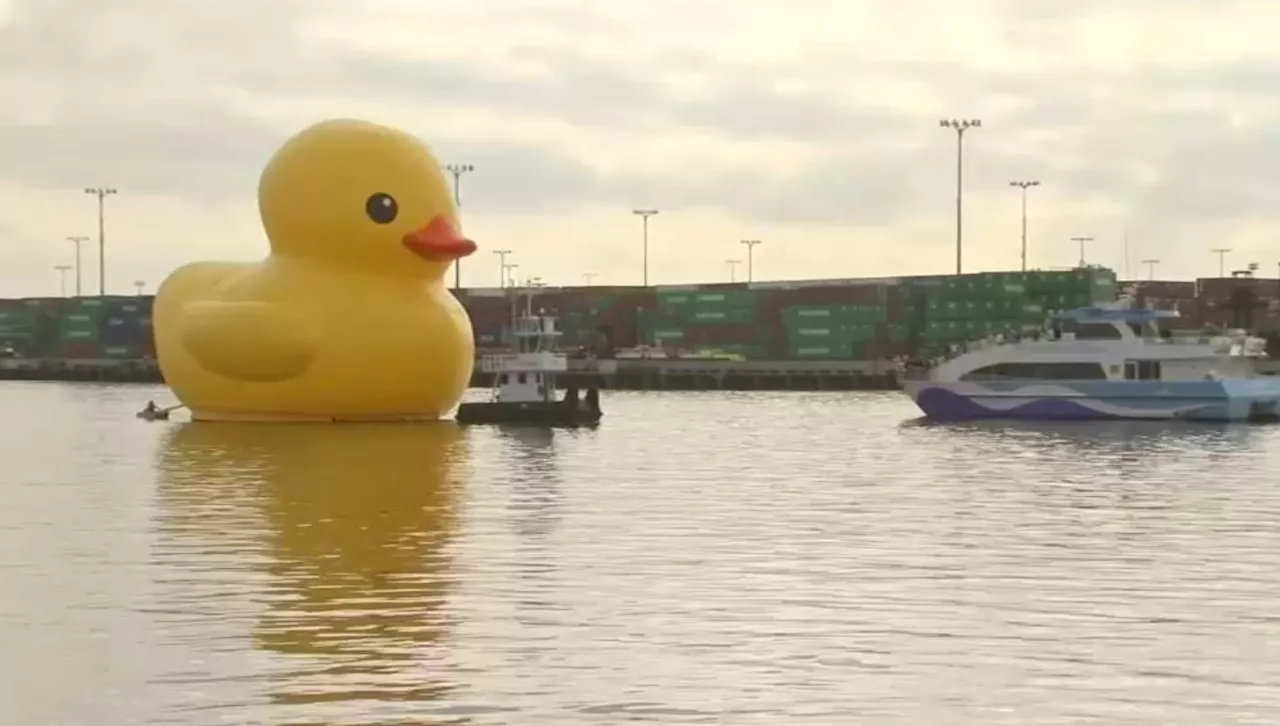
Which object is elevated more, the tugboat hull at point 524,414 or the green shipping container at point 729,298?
the green shipping container at point 729,298

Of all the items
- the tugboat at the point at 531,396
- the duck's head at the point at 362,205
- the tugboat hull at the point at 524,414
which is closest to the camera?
the duck's head at the point at 362,205

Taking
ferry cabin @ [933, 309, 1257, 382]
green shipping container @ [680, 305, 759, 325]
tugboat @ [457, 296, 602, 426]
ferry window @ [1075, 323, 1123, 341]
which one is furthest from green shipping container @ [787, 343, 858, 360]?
tugboat @ [457, 296, 602, 426]

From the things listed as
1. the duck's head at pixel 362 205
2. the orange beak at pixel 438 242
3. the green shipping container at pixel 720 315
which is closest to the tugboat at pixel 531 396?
the duck's head at pixel 362 205

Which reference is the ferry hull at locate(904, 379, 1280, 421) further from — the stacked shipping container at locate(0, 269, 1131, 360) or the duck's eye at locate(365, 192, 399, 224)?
the stacked shipping container at locate(0, 269, 1131, 360)

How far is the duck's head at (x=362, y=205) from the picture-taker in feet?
113

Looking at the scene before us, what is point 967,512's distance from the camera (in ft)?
70.4

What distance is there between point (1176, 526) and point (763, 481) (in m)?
7.60

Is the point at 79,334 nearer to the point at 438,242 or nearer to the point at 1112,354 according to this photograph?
the point at 1112,354

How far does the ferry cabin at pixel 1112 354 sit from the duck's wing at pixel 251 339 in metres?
19.0

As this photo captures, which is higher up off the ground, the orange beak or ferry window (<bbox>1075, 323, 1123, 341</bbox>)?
the orange beak

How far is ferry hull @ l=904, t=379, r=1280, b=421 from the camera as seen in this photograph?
144 ft

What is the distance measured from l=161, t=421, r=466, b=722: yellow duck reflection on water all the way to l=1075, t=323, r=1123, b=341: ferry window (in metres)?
17.3

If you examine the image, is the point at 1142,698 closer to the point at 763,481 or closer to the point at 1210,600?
the point at 1210,600

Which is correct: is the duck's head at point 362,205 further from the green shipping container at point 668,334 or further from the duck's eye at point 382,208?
the green shipping container at point 668,334
